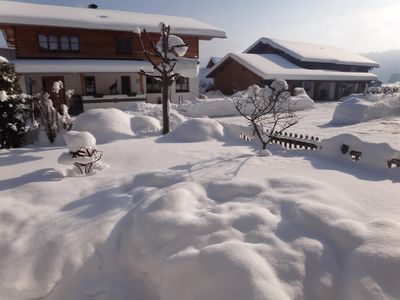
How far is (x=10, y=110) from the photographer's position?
927 cm

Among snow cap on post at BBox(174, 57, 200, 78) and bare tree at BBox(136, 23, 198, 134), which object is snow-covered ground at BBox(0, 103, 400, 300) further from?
snow cap on post at BBox(174, 57, 200, 78)

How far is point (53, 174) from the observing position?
6.11 metres

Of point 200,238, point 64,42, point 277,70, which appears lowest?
point 200,238

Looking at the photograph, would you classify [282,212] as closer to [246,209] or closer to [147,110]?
[246,209]

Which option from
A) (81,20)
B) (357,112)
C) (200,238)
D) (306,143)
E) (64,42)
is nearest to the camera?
(200,238)

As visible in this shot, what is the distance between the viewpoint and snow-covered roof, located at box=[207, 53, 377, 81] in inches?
977

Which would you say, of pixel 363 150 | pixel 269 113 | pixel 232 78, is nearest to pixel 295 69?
pixel 232 78

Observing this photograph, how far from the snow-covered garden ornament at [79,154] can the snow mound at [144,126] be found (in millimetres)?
4756

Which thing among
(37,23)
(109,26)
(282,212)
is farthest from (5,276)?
(109,26)

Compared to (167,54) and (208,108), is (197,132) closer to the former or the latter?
(167,54)

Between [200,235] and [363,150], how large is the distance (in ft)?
16.4

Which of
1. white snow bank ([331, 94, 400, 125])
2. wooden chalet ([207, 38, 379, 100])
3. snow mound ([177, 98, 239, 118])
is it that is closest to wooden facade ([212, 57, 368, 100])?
wooden chalet ([207, 38, 379, 100])

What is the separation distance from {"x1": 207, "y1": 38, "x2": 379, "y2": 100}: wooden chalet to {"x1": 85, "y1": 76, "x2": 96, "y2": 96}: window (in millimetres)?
12426

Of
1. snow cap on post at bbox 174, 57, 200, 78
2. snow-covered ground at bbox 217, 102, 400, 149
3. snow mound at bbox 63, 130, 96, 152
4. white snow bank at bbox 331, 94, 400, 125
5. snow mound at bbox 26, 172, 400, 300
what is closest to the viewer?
snow mound at bbox 26, 172, 400, 300
